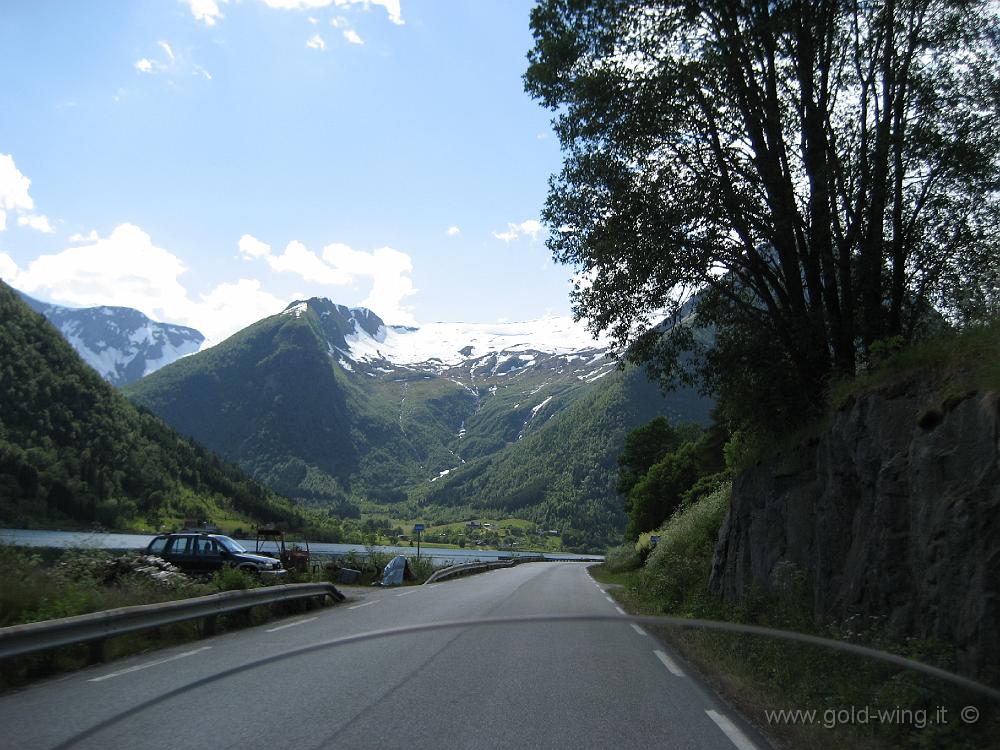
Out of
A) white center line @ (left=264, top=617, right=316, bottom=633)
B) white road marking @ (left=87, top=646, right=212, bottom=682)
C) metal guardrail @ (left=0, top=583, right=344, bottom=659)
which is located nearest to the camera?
metal guardrail @ (left=0, top=583, right=344, bottom=659)

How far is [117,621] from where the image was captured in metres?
9.82

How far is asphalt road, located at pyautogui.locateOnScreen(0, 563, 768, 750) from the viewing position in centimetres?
587

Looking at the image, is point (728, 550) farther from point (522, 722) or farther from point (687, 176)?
point (522, 722)

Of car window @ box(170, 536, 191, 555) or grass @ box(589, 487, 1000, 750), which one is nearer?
grass @ box(589, 487, 1000, 750)

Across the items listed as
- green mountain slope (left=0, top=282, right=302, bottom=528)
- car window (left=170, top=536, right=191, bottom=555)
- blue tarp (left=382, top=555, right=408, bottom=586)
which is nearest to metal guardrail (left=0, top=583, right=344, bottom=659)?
car window (left=170, top=536, right=191, bottom=555)

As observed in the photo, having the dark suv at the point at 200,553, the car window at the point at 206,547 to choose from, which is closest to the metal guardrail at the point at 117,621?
the dark suv at the point at 200,553

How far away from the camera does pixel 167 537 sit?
2423 centimetres

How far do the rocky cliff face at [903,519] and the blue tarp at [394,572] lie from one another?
1921 cm

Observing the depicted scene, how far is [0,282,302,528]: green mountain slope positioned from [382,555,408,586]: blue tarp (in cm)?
8449

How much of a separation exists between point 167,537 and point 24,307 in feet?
483

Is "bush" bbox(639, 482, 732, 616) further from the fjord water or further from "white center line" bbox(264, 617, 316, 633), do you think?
the fjord water

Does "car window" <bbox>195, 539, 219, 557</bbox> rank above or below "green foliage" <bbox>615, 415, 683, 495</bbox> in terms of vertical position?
below

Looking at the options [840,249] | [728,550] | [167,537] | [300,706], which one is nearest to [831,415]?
[840,249]

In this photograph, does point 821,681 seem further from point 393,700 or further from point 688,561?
point 688,561
